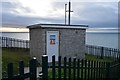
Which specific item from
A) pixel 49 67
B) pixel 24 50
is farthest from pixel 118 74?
pixel 24 50

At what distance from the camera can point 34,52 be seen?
1692 cm

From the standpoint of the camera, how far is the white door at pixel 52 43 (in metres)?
15.6

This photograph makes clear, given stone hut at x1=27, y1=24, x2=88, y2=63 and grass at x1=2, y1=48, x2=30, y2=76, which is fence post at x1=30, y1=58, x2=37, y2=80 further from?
stone hut at x1=27, y1=24, x2=88, y2=63

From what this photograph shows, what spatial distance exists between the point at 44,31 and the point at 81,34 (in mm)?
3149

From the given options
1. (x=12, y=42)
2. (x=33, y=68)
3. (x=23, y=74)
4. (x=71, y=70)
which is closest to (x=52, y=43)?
(x=71, y=70)

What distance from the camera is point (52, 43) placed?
15.7m

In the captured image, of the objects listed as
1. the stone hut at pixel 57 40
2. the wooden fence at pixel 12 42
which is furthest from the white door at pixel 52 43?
the wooden fence at pixel 12 42

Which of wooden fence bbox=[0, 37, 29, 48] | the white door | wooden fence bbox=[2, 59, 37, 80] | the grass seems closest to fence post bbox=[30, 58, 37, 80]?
wooden fence bbox=[2, 59, 37, 80]

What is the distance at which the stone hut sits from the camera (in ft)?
50.8

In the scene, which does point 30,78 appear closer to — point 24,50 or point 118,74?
point 118,74

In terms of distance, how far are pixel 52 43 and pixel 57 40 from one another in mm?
465

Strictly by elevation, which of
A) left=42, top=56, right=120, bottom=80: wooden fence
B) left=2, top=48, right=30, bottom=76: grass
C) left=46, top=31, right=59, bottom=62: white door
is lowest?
left=2, top=48, right=30, bottom=76: grass

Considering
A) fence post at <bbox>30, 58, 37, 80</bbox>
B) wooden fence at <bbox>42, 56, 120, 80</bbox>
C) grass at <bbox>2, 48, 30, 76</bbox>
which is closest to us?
fence post at <bbox>30, 58, 37, 80</bbox>

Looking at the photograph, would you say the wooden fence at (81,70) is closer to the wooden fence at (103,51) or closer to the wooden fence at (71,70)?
the wooden fence at (71,70)
